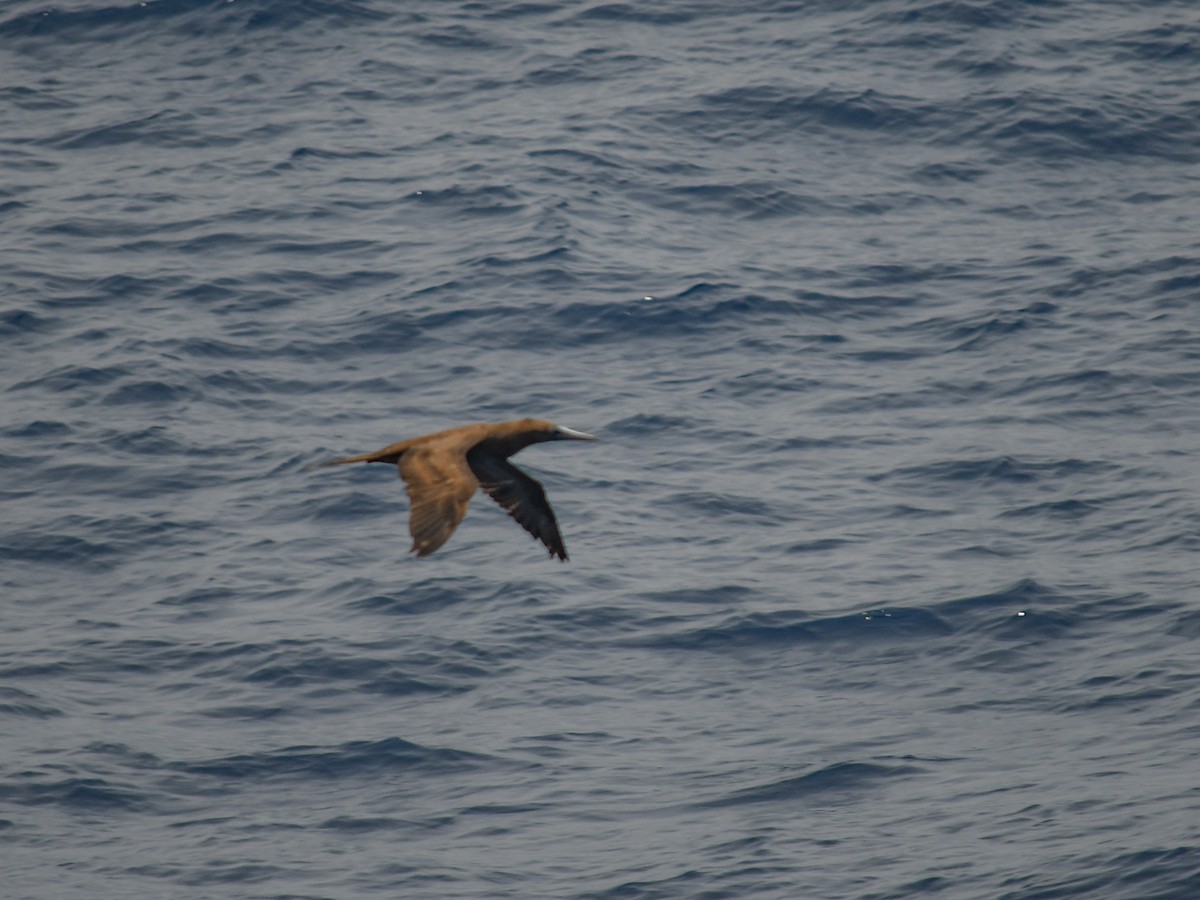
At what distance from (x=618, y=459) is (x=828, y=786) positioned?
473 cm

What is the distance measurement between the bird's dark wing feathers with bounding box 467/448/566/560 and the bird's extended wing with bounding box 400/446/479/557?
0.90m

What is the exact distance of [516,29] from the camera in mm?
29094

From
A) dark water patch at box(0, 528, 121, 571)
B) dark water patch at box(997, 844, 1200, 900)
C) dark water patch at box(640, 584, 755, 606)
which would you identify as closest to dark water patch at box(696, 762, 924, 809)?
dark water patch at box(997, 844, 1200, 900)

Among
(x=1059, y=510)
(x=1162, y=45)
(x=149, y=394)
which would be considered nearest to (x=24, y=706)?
(x=149, y=394)

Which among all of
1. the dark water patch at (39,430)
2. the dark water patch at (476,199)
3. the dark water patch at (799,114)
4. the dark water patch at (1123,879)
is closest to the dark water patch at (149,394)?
the dark water patch at (39,430)

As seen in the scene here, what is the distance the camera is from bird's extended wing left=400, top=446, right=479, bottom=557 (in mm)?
10484

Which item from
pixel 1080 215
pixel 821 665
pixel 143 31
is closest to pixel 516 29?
pixel 143 31

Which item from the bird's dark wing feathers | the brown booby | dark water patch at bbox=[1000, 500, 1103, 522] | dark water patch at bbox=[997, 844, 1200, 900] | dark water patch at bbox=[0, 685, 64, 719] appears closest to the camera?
the brown booby

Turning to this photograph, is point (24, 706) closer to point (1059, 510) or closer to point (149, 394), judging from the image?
point (149, 394)

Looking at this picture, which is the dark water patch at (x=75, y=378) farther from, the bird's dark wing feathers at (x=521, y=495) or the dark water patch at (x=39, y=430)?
the bird's dark wing feathers at (x=521, y=495)

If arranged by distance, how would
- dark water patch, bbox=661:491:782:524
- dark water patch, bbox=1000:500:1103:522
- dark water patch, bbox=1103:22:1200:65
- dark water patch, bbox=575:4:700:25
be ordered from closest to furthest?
dark water patch, bbox=661:491:782:524 < dark water patch, bbox=1000:500:1103:522 < dark water patch, bbox=1103:22:1200:65 < dark water patch, bbox=575:4:700:25

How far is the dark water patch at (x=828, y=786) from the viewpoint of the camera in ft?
50.5

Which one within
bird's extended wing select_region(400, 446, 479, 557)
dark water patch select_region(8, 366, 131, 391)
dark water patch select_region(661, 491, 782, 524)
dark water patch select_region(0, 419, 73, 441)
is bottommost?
dark water patch select_region(661, 491, 782, 524)

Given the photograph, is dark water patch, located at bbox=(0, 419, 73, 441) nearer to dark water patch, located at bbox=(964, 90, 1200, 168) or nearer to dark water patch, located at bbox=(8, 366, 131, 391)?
dark water patch, located at bbox=(8, 366, 131, 391)
